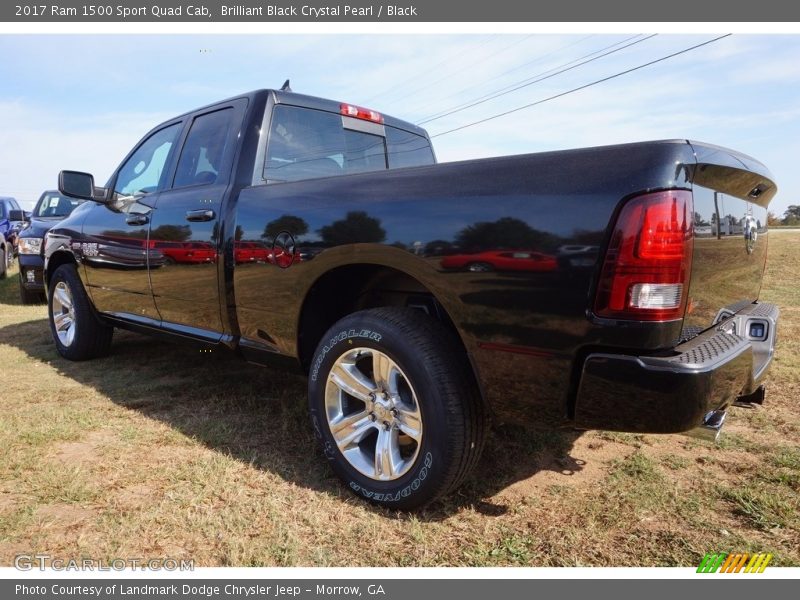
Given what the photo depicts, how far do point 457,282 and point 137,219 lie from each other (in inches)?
104

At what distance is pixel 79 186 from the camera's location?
4070 millimetres

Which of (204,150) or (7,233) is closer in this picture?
(204,150)

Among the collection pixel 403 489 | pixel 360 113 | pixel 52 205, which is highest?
pixel 360 113

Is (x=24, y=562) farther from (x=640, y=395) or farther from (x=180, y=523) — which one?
(x=640, y=395)

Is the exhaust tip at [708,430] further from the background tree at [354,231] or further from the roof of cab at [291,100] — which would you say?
the roof of cab at [291,100]

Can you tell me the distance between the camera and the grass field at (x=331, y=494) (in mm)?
2029

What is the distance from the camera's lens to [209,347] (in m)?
3.27

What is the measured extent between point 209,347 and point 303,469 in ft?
3.40

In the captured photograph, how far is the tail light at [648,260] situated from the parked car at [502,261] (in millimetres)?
189

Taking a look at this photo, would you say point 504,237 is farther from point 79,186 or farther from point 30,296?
point 30,296

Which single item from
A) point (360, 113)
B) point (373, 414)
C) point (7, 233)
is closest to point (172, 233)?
point (360, 113)

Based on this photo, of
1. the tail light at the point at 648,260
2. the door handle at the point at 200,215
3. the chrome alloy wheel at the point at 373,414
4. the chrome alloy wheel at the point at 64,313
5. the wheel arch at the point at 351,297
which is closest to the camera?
the tail light at the point at 648,260

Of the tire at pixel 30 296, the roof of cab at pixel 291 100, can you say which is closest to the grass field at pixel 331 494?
the roof of cab at pixel 291 100

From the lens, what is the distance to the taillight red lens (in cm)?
365
